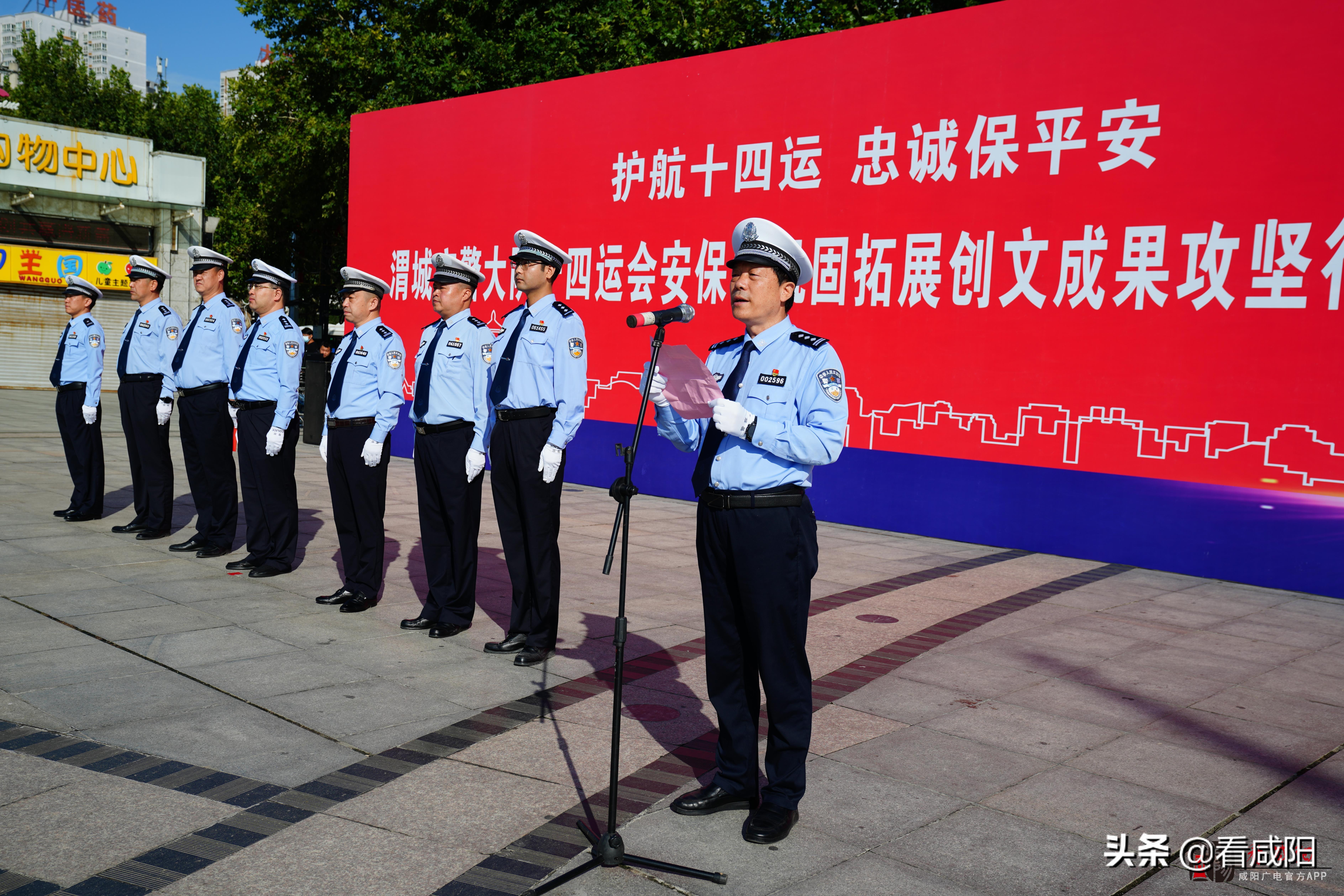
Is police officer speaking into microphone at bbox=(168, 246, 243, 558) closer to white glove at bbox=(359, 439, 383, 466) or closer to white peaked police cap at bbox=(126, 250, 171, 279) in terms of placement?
white peaked police cap at bbox=(126, 250, 171, 279)

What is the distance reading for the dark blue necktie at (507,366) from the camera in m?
5.48

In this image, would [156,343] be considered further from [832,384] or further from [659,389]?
[832,384]

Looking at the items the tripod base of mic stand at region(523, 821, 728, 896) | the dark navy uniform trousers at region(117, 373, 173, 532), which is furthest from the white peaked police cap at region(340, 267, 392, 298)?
the tripod base of mic stand at region(523, 821, 728, 896)

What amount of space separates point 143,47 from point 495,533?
20868 cm

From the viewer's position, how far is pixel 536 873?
3127 millimetres

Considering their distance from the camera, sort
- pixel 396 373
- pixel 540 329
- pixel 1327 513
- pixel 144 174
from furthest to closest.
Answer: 1. pixel 144 174
2. pixel 1327 513
3. pixel 396 373
4. pixel 540 329

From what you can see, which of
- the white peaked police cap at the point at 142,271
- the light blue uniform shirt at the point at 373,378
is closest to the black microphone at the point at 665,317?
the light blue uniform shirt at the point at 373,378

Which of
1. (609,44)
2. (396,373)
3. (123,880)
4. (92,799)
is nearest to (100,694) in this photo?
(92,799)

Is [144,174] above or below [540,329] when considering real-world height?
above

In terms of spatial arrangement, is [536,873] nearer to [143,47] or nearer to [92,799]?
[92,799]

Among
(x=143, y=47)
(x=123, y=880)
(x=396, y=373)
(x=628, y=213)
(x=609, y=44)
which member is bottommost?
(x=123, y=880)

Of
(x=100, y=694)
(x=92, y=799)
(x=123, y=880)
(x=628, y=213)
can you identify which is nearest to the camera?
(x=123, y=880)

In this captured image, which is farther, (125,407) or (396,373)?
(125,407)

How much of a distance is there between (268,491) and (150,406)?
1.98 m
